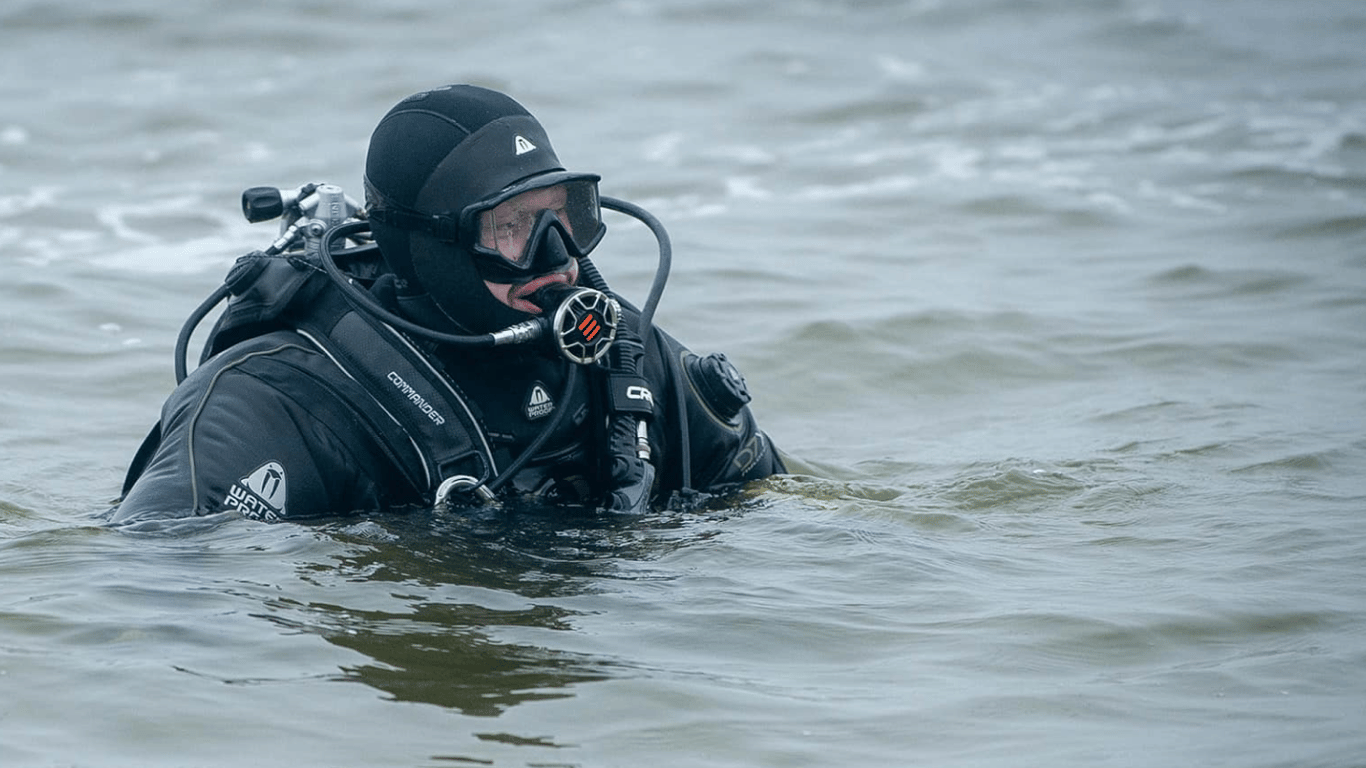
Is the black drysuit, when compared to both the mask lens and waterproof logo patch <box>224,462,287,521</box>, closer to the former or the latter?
waterproof logo patch <box>224,462,287,521</box>

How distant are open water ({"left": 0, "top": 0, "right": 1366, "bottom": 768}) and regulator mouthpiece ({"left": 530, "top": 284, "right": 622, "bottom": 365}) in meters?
0.42

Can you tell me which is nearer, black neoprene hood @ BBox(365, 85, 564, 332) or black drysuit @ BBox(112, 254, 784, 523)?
black drysuit @ BBox(112, 254, 784, 523)

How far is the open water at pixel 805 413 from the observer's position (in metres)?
2.68

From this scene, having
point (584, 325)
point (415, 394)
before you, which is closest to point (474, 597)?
point (415, 394)

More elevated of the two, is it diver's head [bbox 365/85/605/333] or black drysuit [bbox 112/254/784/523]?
diver's head [bbox 365/85/605/333]

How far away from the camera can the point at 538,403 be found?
11.7 ft

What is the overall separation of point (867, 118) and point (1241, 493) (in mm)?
7709

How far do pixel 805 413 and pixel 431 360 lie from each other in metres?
2.66

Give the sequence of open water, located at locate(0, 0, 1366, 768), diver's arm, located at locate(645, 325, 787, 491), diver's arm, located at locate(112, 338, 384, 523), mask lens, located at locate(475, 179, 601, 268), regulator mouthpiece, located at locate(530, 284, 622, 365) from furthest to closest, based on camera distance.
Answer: diver's arm, located at locate(645, 325, 787, 491)
mask lens, located at locate(475, 179, 601, 268)
regulator mouthpiece, located at locate(530, 284, 622, 365)
diver's arm, located at locate(112, 338, 384, 523)
open water, located at locate(0, 0, 1366, 768)

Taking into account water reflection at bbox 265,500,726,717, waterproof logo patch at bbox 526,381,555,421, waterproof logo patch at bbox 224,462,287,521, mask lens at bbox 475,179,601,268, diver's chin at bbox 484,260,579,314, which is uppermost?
mask lens at bbox 475,179,601,268

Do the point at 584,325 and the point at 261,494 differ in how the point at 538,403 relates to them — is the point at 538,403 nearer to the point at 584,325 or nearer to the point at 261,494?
the point at 584,325

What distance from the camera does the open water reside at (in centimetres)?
268

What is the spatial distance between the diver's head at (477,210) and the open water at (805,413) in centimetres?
51

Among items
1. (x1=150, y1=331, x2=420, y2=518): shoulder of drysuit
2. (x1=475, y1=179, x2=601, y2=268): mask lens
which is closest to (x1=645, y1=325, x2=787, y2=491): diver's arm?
(x1=475, y1=179, x2=601, y2=268): mask lens
